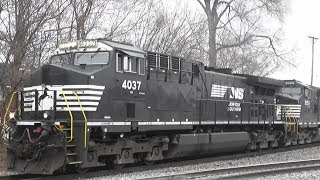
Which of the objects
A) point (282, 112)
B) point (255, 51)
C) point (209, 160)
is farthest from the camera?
point (255, 51)

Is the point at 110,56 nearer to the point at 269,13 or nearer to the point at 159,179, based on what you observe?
the point at 159,179

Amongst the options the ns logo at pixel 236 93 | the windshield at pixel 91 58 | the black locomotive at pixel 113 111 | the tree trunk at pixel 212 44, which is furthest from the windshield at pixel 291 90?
the windshield at pixel 91 58

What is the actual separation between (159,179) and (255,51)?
29.5 metres

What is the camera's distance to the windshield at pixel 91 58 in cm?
1215

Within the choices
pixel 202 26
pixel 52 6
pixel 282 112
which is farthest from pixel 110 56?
pixel 202 26

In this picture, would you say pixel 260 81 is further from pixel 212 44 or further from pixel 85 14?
pixel 212 44

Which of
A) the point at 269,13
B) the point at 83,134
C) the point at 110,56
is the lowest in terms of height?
the point at 83,134

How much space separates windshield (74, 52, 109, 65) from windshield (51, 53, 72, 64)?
0.24m

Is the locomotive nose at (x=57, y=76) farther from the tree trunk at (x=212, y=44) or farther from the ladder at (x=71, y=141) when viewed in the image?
the tree trunk at (x=212, y=44)

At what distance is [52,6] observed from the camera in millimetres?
16875

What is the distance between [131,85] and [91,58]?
1.36 m

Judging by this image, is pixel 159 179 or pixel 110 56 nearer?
pixel 159 179

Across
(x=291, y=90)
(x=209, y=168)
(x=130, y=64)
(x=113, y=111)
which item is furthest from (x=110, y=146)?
(x=291, y=90)

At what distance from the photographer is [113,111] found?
39.9 ft
